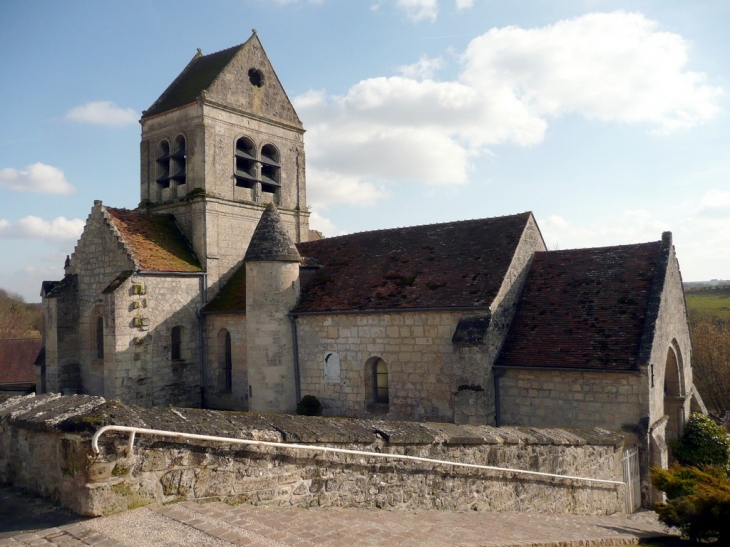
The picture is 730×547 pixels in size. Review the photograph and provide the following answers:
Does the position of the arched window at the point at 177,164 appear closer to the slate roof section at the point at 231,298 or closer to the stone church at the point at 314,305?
the stone church at the point at 314,305

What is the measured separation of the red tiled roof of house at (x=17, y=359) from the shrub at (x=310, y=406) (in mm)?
25256

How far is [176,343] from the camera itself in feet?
61.9

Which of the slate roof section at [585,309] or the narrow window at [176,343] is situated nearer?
the slate roof section at [585,309]

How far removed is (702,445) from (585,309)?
457 centimetres

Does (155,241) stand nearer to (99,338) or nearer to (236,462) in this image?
(99,338)

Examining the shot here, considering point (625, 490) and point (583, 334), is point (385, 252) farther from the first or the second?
point (625, 490)

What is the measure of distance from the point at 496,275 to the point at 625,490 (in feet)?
19.0

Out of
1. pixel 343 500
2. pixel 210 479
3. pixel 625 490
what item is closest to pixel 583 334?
pixel 625 490

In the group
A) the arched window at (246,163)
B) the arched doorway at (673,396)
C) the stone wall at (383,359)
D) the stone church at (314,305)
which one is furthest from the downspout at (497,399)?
the arched window at (246,163)

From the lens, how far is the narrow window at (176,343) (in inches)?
737

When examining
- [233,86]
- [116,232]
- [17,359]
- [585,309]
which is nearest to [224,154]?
[233,86]

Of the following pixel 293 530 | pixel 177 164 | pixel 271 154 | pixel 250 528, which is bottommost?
pixel 293 530

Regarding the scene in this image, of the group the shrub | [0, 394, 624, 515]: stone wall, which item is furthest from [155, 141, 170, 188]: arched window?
[0, 394, 624, 515]: stone wall

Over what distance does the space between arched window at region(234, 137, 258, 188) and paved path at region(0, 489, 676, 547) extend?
16.8 metres
